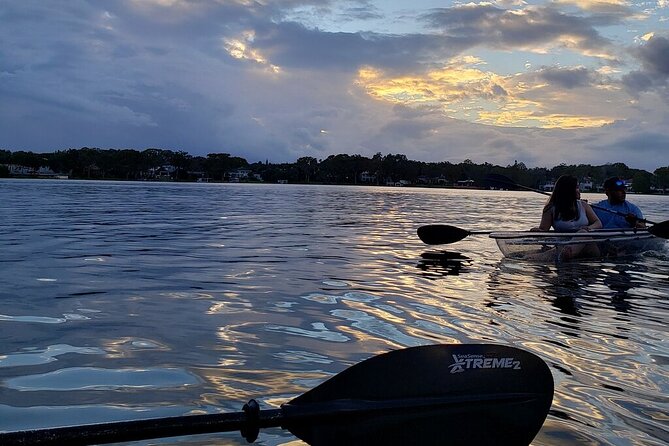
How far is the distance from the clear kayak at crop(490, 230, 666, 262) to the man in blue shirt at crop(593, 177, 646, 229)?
37 centimetres

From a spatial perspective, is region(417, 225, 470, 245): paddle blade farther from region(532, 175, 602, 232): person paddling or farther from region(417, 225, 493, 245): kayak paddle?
region(532, 175, 602, 232): person paddling

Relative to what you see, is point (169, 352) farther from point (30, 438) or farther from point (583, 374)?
point (583, 374)

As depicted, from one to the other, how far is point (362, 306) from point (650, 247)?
25.5 feet

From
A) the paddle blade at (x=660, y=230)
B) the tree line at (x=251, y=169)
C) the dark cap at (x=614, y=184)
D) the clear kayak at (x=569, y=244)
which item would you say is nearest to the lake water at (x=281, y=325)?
the clear kayak at (x=569, y=244)

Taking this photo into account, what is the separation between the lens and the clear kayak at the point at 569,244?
9.65m

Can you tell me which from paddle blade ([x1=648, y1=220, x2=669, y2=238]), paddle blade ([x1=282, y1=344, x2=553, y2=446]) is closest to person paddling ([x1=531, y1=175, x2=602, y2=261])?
paddle blade ([x1=648, y1=220, x2=669, y2=238])

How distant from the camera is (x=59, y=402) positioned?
3.42 m

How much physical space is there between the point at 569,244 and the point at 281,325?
6332 mm

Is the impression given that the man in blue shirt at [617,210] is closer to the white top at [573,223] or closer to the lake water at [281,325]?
the lake water at [281,325]

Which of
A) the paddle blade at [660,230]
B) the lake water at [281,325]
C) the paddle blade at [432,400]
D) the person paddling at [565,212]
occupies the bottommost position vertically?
the lake water at [281,325]

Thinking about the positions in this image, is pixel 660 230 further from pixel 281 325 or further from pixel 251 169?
pixel 251 169

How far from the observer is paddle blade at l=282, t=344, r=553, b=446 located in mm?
2584

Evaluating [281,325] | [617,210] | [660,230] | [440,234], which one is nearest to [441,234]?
[440,234]

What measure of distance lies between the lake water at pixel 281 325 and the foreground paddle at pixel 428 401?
0.31 metres
